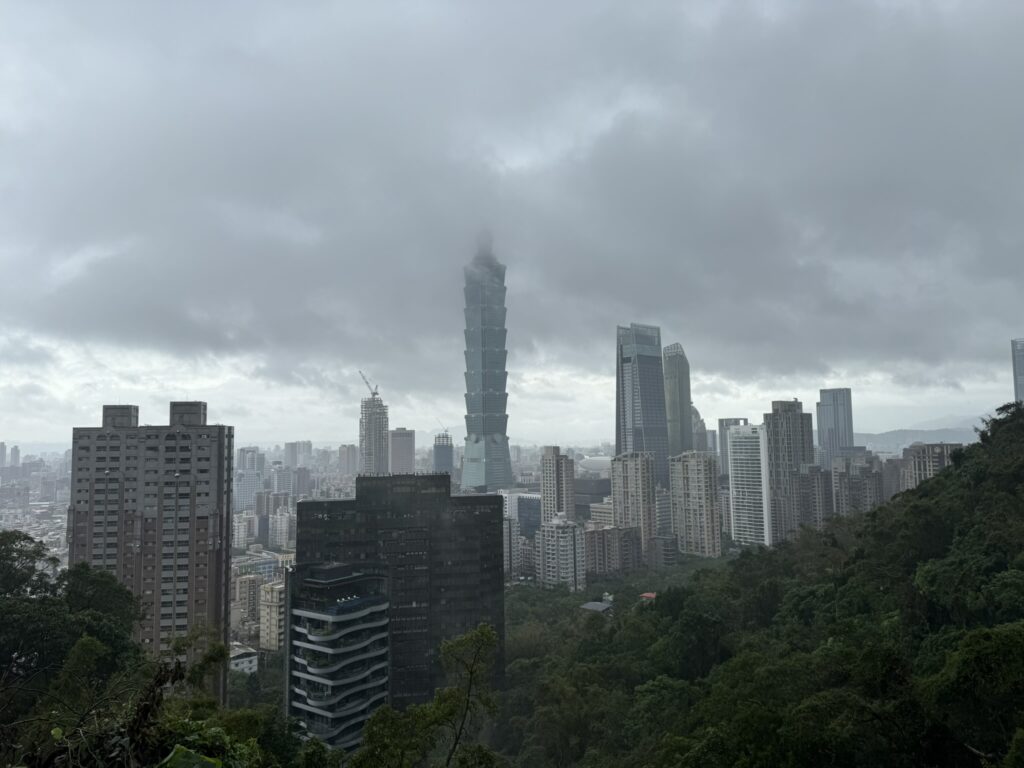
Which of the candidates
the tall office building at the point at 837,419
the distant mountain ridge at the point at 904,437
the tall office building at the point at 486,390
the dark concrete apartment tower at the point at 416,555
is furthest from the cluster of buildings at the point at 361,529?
the distant mountain ridge at the point at 904,437

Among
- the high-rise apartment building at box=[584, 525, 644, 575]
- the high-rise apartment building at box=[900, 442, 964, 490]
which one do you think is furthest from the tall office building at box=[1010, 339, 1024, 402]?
the high-rise apartment building at box=[584, 525, 644, 575]

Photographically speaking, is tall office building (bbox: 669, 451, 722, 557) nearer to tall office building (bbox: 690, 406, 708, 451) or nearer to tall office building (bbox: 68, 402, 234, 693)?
tall office building (bbox: 68, 402, 234, 693)

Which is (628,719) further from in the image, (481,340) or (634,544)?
(481,340)

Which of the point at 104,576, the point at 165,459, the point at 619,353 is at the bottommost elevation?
the point at 104,576

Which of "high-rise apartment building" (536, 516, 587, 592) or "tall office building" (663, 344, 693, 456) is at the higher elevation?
"tall office building" (663, 344, 693, 456)

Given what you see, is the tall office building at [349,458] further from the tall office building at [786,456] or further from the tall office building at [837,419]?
the tall office building at [837,419]

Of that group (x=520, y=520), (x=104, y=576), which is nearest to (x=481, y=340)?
(x=520, y=520)
